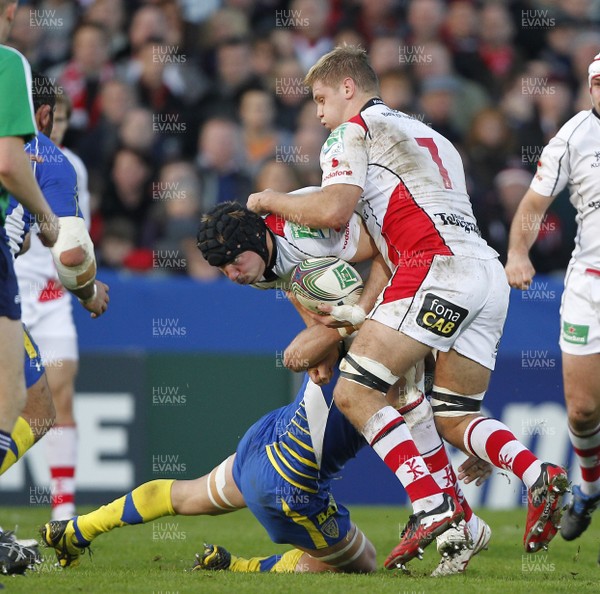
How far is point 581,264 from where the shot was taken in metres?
6.93

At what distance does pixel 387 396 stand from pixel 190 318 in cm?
374

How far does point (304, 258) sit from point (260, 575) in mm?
1496

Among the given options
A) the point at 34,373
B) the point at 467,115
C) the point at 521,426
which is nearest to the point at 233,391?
the point at 521,426

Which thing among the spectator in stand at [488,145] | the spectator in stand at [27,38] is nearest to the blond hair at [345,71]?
the spectator in stand at [488,145]

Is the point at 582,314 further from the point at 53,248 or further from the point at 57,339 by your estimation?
the point at 57,339

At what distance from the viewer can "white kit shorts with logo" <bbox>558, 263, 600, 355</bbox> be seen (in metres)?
6.81

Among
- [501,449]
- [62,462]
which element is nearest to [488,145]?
[62,462]

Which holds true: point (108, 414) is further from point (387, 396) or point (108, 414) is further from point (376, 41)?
point (376, 41)

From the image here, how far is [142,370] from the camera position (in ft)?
29.8

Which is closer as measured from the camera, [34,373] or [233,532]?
[34,373]

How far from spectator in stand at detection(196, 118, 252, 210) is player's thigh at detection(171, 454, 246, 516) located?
5447 millimetres

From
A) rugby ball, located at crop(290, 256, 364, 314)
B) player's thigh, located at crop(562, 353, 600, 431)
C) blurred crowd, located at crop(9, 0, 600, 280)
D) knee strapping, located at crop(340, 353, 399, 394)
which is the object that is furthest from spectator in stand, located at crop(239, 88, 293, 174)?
knee strapping, located at crop(340, 353, 399, 394)

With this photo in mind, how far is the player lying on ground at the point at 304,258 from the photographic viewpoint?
18.2 ft

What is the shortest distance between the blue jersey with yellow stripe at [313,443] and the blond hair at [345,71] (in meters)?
1.53
